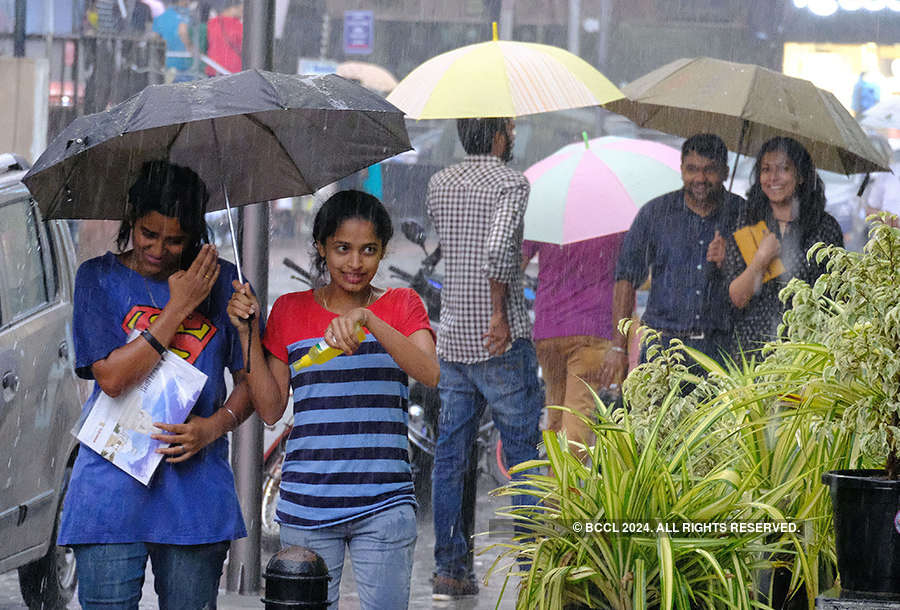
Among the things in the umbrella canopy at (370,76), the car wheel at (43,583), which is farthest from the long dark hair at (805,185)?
the umbrella canopy at (370,76)

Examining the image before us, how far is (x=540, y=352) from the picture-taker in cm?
765

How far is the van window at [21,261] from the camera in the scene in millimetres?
6078

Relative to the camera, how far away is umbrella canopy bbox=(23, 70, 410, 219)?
13.1ft

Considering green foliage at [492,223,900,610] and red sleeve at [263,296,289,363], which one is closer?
green foliage at [492,223,900,610]

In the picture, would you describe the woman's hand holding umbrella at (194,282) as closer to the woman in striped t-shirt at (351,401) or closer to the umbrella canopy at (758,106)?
the woman in striped t-shirt at (351,401)

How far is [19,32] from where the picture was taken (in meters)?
11.7

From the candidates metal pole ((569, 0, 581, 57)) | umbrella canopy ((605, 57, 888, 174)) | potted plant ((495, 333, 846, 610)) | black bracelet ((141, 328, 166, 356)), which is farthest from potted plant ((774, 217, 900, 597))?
metal pole ((569, 0, 581, 57))

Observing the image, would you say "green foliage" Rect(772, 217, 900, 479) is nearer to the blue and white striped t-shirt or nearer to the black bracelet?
the blue and white striped t-shirt

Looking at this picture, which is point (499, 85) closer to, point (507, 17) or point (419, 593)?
point (419, 593)

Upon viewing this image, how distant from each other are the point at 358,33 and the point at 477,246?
78.4ft

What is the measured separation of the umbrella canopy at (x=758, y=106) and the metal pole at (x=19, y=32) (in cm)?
631

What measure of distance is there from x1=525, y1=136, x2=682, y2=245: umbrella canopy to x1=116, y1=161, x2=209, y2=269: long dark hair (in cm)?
368

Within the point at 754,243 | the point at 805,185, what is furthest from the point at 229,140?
the point at 805,185

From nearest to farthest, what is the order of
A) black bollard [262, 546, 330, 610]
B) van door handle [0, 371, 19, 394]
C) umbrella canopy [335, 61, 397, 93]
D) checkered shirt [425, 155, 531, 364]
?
black bollard [262, 546, 330, 610] → van door handle [0, 371, 19, 394] → checkered shirt [425, 155, 531, 364] → umbrella canopy [335, 61, 397, 93]
